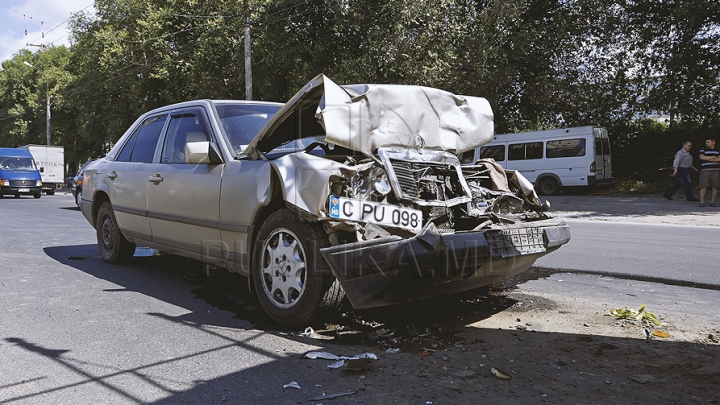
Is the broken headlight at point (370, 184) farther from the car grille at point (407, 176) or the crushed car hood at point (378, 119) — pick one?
the crushed car hood at point (378, 119)

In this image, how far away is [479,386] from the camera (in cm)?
277

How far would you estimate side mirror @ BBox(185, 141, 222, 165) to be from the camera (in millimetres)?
4277

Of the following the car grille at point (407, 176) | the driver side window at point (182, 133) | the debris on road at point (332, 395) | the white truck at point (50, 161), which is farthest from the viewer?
the white truck at point (50, 161)

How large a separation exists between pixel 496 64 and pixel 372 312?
1948 cm

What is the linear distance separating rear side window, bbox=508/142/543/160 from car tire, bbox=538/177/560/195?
3.12ft

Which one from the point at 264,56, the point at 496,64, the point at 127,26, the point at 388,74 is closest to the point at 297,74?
the point at 264,56

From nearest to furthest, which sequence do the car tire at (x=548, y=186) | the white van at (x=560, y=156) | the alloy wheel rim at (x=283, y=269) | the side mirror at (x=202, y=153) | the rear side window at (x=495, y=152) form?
the alloy wheel rim at (x=283, y=269) → the side mirror at (x=202, y=153) → the white van at (x=560, y=156) → the car tire at (x=548, y=186) → the rear side window at (x=495, y=152)

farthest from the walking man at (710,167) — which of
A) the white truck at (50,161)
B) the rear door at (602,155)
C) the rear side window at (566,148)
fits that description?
the white truck at (50,161)

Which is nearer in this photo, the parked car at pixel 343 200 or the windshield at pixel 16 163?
the parked car at pixel 343 200

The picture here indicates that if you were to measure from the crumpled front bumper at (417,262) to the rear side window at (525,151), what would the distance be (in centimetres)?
1868

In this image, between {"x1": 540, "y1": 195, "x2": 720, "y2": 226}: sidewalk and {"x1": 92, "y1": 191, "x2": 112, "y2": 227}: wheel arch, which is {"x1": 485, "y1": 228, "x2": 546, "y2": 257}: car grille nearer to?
{"x1": 92, "y1": 191, "x2": 112, "y2": 227}: wheel arch

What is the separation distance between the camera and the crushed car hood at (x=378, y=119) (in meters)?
3.86

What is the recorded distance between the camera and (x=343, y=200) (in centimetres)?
341

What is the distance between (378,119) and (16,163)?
26.7m
